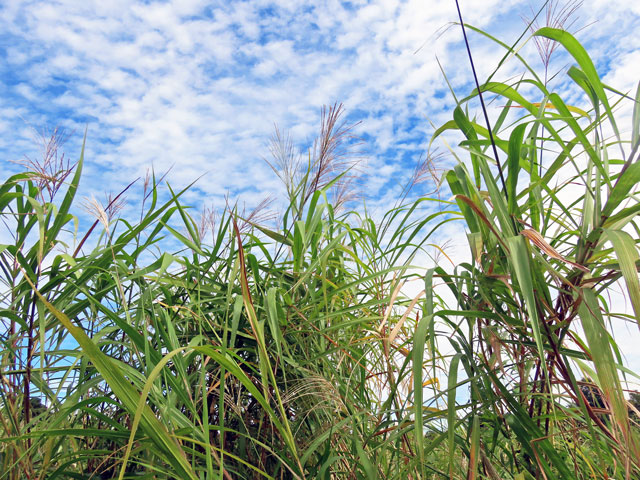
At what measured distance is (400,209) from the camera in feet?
4.72

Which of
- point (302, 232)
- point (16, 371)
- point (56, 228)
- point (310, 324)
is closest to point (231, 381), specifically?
point (310, 324)

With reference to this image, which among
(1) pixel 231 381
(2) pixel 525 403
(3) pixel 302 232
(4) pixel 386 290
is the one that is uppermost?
(3) pixel 302 232

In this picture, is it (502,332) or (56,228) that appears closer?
(502,332)

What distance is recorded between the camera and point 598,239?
2.77ft

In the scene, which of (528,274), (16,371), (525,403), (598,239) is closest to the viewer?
(528,274)

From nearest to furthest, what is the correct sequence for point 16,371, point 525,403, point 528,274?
point 528,274
point 525,403
point 16,371

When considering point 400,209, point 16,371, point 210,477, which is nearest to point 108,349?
point 16,371

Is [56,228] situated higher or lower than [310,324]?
higher

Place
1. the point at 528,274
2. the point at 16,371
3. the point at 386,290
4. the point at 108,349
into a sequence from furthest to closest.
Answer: the point at 386,290 → the point at 108,349 → the point at 16,371 → the point at 528,274

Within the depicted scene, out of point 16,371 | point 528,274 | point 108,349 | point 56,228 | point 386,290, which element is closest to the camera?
point 528,274

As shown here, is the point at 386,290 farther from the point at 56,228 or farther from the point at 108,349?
the point at 56,228

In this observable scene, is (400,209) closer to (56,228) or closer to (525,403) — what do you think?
(525,403)

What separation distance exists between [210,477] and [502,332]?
761 millimetres

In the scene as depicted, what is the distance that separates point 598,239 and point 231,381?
0.94 meters
